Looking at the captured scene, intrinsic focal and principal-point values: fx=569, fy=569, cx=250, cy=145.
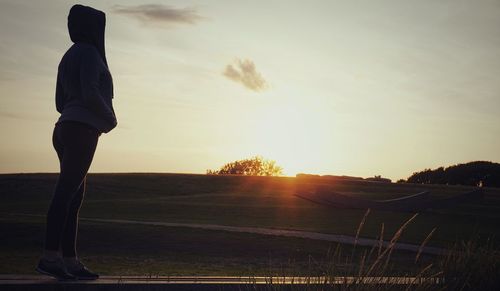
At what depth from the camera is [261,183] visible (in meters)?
39.2

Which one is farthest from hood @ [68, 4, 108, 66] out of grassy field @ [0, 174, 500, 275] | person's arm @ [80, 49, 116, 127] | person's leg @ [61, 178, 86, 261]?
grassy field @ [0, 174, 500, 275]

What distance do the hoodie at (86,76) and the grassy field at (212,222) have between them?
213cm

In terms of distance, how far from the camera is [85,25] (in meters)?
5.44

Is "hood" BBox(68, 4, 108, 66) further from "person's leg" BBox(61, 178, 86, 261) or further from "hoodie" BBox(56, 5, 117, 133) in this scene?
"person's leg" BBox(61, 178, 86, 261)

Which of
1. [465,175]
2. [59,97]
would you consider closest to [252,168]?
[465,175]

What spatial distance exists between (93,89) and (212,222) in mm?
12815

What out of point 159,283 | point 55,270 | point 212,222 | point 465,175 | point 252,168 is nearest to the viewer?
point 159,283

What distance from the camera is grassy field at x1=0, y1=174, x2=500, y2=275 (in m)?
9.34

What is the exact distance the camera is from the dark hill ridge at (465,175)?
43.5 metres

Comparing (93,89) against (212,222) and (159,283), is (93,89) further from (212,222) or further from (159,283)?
(212,222)

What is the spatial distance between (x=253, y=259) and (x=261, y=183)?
29.0 m

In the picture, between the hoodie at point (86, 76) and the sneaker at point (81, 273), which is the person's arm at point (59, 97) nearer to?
the hoodie at point (86, 76)

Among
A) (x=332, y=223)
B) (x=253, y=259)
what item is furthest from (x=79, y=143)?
(x=332, y=223)

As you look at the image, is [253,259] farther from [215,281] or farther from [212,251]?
[215,281]
